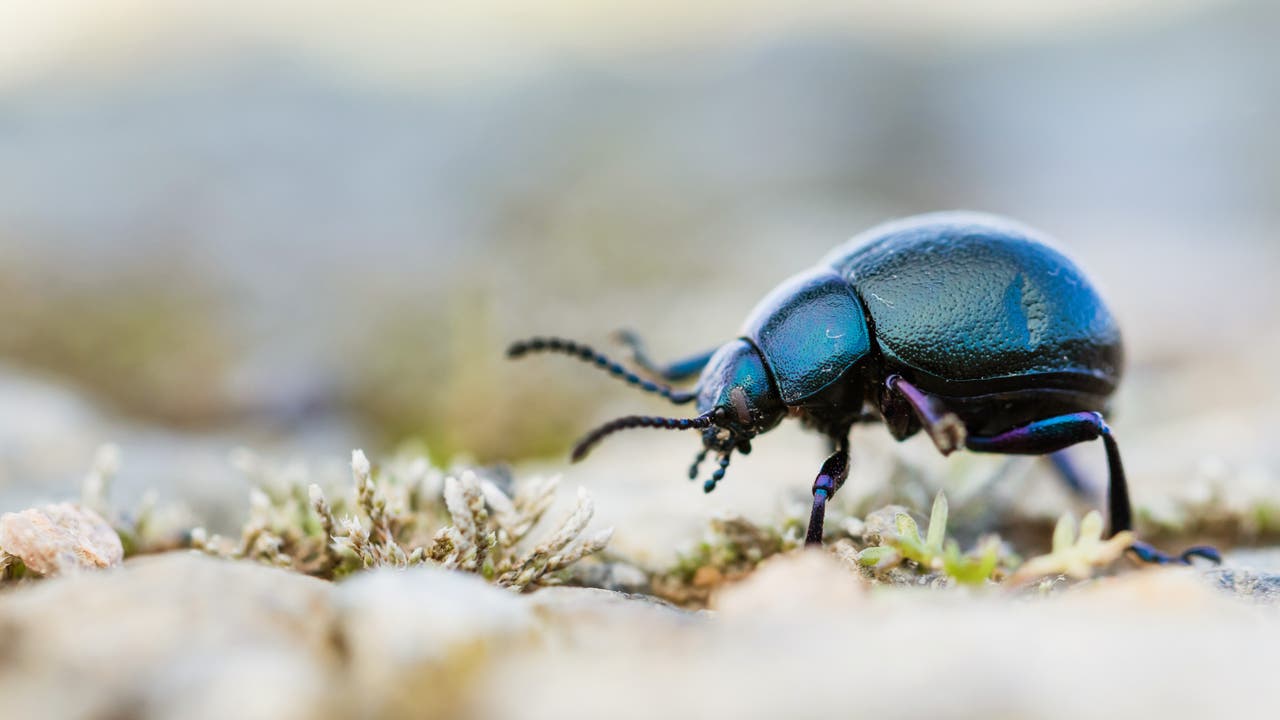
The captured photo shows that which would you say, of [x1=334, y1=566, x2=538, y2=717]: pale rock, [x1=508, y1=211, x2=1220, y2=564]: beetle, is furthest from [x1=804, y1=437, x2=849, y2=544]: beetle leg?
[x1=334, y1=566, x2=538, y2=717]: pale rock

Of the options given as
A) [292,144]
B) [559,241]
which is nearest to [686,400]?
[559,241]

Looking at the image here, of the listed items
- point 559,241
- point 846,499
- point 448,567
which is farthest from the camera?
point 559,241

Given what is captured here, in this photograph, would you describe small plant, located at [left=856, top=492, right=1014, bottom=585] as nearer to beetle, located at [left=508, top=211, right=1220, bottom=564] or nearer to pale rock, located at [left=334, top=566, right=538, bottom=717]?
beetle, located at [left=508, top=211, right=1220, bottom=564]

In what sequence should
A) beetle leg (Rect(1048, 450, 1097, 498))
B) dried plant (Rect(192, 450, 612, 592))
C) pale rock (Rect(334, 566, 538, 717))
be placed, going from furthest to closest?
beetle leg (Rect(1048, 450, 1097, 498)), dried plant (Rect(192, 450, 612, 592)), pale rock (Rect(334, 566, 538, 717))

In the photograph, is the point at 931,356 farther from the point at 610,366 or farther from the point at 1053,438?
the point at 610,366

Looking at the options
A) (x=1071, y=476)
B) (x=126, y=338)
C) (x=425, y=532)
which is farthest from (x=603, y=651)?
(x=126, y=338)

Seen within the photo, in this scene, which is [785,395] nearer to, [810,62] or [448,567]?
[448,567]
